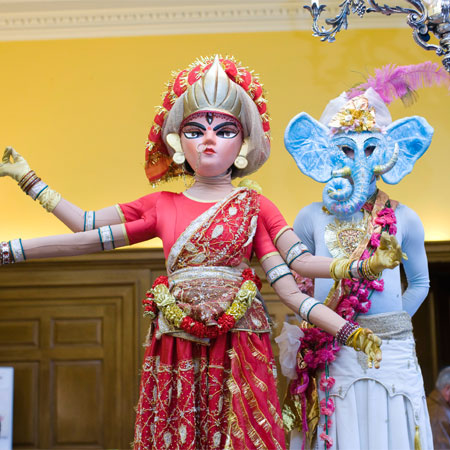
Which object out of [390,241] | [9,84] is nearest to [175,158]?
[390,241]

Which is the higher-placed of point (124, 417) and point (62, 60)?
point (62, 60)

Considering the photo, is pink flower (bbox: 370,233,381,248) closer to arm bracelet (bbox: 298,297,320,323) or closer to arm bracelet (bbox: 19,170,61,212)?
arm bracelet (bbox: 298,297,320,323)

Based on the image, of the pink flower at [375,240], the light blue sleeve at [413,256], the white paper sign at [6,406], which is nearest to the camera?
the pink flower at [375,240]

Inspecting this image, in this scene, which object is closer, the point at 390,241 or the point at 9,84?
the point at 390,241

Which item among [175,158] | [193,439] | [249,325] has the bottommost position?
[193,439]

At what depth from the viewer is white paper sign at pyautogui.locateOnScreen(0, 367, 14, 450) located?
414cm

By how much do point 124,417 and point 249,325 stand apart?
2.15 meters

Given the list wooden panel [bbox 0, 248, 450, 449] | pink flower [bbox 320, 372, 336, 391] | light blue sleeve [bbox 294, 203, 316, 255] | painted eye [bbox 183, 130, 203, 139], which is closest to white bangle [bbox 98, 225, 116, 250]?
painted eye [bbox 183, 130, 203, 139]

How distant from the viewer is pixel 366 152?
2.87m

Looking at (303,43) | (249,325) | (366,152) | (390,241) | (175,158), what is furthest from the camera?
(303,43)

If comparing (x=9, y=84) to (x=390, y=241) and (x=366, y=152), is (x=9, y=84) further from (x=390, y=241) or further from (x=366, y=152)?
(x=390, y=241)

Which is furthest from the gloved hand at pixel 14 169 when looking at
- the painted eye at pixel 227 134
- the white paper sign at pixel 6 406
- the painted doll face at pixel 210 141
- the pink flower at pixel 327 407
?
the white paper sign at pixel 6 406

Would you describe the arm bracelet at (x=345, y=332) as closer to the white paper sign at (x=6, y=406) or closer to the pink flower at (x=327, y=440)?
the pink flower at (x=327, y=440)

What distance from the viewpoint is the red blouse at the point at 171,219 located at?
2.55 metres
